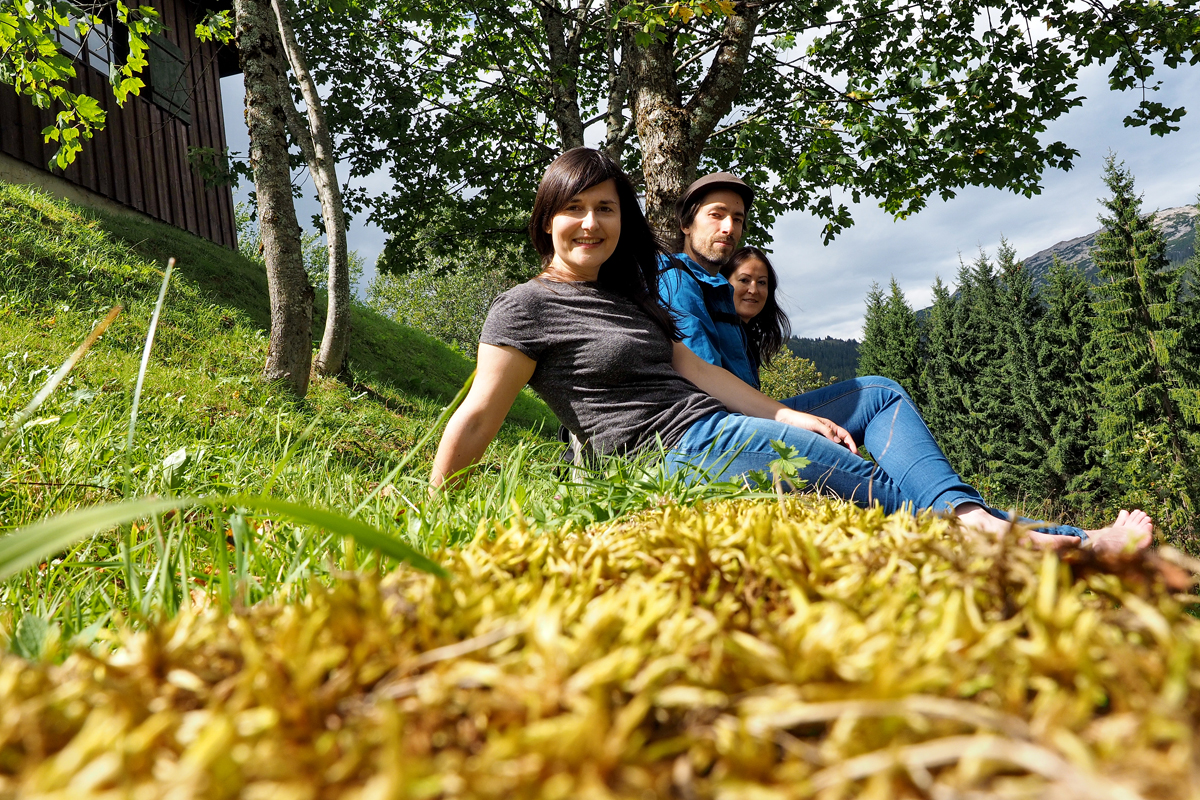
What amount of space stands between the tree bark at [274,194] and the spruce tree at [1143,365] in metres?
34.2

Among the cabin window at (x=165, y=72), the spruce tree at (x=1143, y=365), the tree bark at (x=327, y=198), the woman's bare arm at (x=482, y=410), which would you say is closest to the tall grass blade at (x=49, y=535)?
the woman's bare arm at (x=482, y=410)

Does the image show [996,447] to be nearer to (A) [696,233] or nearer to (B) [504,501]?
(A) [696,233]

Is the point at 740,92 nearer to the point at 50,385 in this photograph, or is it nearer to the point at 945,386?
the point at 50,385

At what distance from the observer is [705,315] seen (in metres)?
3.65

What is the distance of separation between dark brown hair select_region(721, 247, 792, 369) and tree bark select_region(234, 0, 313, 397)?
12.6 feet

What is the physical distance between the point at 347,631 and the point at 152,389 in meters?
5.30

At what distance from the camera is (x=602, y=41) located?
35.7 feet

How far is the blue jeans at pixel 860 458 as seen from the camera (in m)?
2.32

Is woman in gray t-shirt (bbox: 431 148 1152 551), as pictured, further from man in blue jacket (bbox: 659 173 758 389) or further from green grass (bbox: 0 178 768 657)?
man in blue jacket (bbox: 659 173 758 389)

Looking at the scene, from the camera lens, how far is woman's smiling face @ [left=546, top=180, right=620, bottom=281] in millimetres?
2852

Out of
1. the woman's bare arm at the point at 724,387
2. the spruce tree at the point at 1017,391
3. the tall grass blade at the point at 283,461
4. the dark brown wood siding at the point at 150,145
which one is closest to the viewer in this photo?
the tall grass blade at the point at 283,461

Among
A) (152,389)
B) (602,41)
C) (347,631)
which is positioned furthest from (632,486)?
(602,41)

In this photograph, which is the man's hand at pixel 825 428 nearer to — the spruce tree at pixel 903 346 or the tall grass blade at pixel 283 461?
the tall grass blade at pixel 283 461

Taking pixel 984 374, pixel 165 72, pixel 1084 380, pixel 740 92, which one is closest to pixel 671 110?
pixel 740 92
